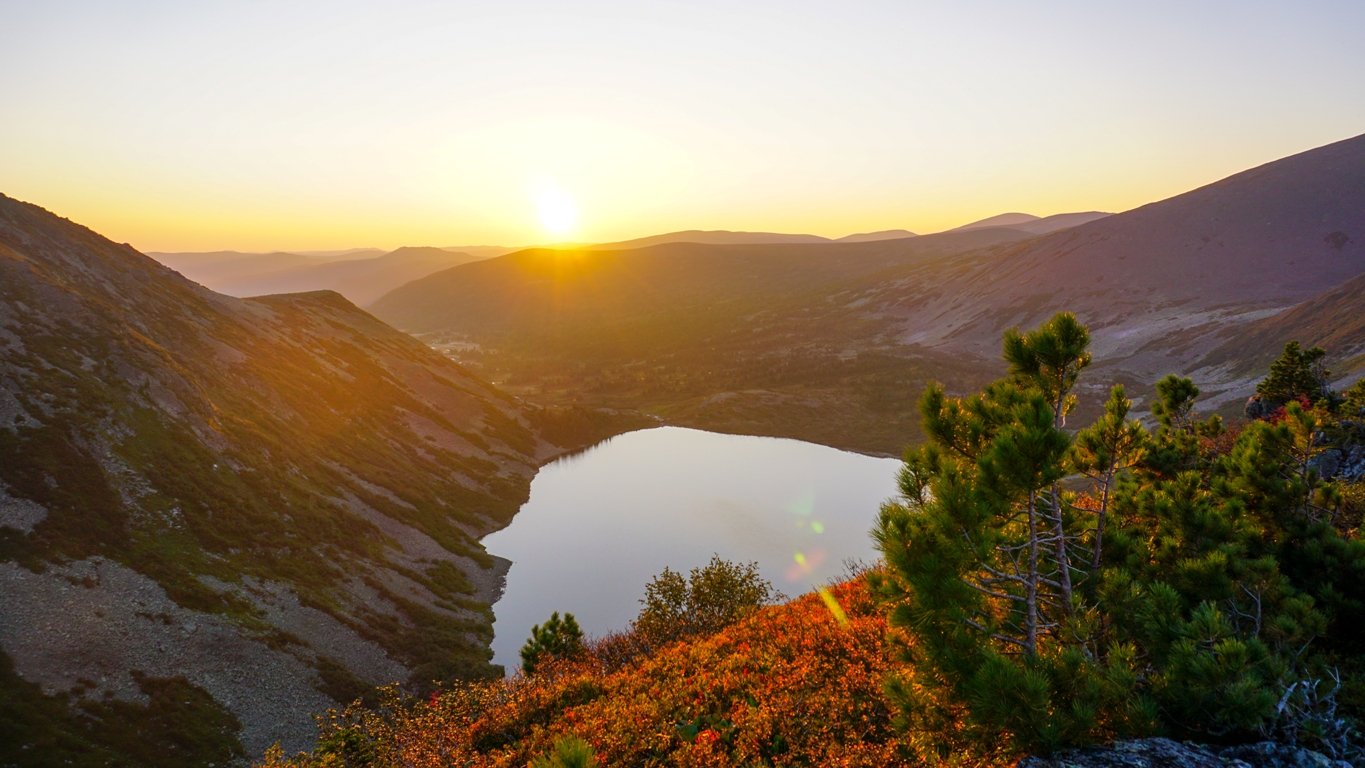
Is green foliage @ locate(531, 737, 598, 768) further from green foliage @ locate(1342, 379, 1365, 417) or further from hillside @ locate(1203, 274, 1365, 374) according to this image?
hillside @ locate(1203, 274, 1365, 374)

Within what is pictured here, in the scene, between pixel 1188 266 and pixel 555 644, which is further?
pixel 1188 266

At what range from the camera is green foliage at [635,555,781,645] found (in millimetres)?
29547

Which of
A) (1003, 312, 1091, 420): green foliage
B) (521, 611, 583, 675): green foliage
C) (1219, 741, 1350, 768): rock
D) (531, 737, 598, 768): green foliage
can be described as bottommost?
(521, 611, 583, 675): green foliage

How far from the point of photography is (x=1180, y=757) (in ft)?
25.7

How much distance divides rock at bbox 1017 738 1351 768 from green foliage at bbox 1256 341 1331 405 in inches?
1145

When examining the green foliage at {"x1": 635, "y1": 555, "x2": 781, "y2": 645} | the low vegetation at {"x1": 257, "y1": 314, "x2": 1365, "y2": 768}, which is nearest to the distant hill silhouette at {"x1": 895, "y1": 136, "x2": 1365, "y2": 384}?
the green foliage at {"x1": 635, "y1": 555, "x2": 781, "y2": 645}

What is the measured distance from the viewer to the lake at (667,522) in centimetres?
5356

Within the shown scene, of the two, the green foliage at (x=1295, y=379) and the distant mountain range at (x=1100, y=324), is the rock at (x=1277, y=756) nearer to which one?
the green foliage at (x=1295, y=379)

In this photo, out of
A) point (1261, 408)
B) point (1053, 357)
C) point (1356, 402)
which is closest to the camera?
point (1053, 357)

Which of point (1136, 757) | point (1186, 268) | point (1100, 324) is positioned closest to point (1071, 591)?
point (1136, 757)

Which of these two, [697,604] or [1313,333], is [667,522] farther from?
[1313,333]

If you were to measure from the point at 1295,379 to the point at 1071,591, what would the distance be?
28747 millimetres

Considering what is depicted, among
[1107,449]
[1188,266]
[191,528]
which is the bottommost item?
[191,528]

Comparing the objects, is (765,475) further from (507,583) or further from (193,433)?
(193,433)
